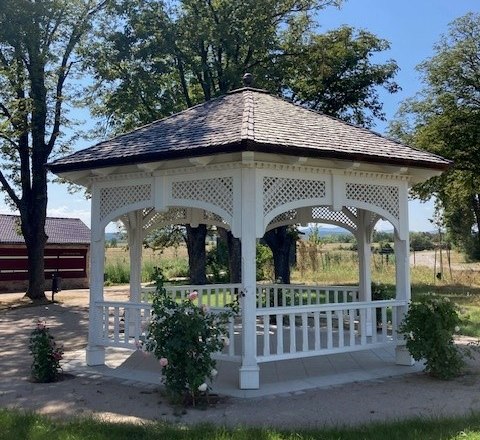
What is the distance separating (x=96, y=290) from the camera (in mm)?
8125

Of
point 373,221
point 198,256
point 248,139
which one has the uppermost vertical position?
point 248,139

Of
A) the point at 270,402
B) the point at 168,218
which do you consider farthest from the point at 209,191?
the point at 168,218

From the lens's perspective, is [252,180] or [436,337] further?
[436,337]

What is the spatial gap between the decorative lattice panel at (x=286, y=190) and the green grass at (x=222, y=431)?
9.66 ft

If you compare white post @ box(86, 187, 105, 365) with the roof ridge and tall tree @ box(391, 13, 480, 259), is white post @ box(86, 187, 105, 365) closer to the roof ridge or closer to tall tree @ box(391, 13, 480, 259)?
the roof ridge

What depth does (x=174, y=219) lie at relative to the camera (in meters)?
10.4

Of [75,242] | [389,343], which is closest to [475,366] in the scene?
[389,343]

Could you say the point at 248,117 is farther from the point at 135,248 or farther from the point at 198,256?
the point at 198,256

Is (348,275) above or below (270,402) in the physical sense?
above

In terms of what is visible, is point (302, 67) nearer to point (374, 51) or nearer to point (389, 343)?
point (374, 51)

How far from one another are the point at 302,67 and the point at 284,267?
24.8 ft

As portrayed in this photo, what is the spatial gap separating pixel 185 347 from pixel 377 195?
384cm

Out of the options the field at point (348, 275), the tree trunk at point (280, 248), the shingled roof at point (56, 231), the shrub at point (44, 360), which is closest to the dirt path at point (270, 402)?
the shrub at point (44, 360)

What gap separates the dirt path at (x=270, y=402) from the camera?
5367 mm
